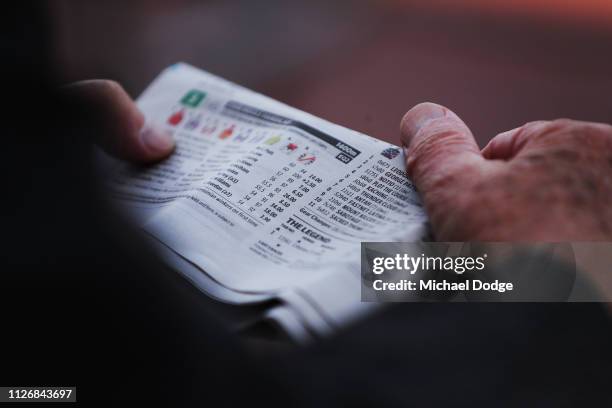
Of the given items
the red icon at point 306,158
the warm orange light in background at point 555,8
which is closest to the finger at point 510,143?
the red icon at point 306,158

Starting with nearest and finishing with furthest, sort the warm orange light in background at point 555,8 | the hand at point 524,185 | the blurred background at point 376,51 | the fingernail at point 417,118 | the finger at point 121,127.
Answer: the hand at point 524,185 < the fingernail at point 417,118 < the finger at point 121,127 < the blurred background at point 376,51 < the warm orange light in background at point 555,8

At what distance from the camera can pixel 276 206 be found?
2.34 feet

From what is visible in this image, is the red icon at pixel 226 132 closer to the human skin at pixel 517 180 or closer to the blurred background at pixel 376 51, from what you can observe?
the human skin at pixel 517 180

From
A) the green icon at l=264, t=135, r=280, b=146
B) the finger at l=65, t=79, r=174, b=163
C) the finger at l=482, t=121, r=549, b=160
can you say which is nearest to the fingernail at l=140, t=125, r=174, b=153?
the finger at l=65, t=79, r=174, b=163

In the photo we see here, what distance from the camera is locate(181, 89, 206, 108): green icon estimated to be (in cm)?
95

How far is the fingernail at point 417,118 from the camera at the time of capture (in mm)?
731

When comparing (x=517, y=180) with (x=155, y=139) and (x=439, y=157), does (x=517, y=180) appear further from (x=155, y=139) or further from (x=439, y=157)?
(x=155, y=139)

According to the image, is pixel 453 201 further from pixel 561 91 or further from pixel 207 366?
pixel 561 91

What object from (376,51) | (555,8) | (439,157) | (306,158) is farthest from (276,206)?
(555,8)

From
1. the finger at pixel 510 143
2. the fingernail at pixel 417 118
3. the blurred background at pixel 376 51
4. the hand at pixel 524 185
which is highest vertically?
the blurred background at pixel 376 51

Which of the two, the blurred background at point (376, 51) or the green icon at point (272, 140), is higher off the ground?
the blurred background at point (376, 51)

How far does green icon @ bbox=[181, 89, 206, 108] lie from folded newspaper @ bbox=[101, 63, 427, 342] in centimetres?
5

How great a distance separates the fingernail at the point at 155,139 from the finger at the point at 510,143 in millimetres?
461

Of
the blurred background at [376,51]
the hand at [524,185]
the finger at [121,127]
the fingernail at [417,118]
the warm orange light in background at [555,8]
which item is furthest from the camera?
the warm orange light in background at [555,8]
